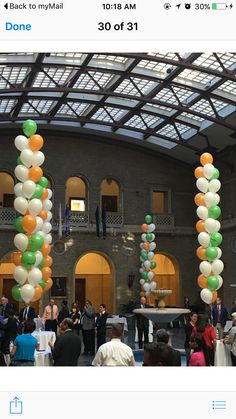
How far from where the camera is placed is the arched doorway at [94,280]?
26.1m

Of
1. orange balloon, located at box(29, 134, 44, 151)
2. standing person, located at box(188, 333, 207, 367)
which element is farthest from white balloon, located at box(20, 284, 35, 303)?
standing person, located at box(188, 333, 207, 367)

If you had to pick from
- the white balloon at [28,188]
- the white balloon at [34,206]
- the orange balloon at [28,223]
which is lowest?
the orange balloon at [28,223]

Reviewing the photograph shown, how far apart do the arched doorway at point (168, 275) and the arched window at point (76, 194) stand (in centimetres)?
493

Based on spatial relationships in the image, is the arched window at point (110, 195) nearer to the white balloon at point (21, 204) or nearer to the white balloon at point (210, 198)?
the white balloon at point (210, 198)

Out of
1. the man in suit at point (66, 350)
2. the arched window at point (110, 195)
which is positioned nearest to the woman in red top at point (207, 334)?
the man in suit at point (66, 350)

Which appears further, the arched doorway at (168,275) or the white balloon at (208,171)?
the arched doorway at (168,275)

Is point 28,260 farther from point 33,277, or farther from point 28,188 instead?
point 28,188

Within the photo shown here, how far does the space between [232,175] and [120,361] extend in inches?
765

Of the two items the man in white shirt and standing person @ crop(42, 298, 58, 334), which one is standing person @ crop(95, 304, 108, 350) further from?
the man in white shirt

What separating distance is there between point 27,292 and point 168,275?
19001 millimetres

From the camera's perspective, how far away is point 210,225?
11.1 metres

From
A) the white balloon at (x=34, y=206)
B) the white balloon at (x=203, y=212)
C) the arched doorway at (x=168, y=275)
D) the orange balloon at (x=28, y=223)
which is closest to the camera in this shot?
the orange balloon at (x=28, y=223)
